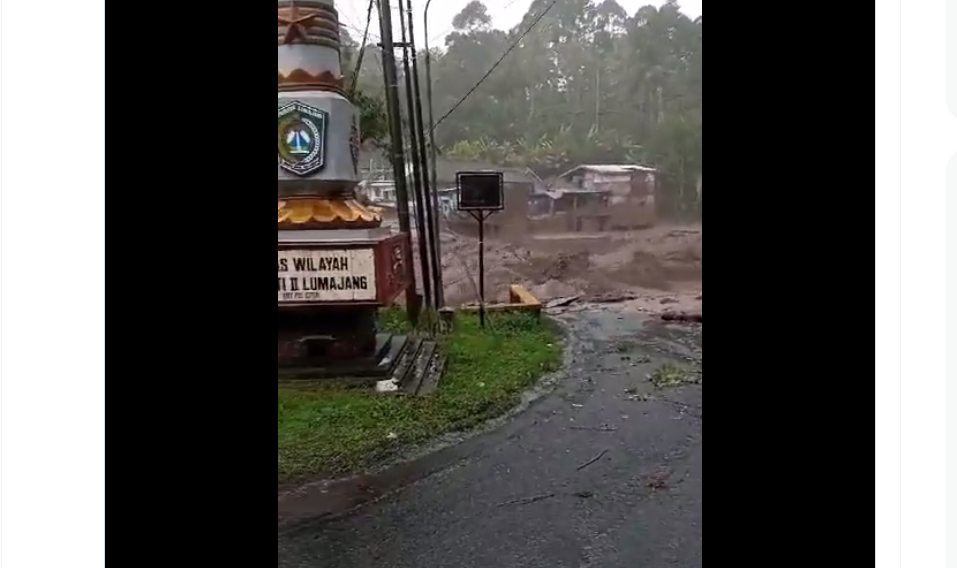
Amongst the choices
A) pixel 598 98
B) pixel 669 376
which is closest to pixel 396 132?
pixel 598 98

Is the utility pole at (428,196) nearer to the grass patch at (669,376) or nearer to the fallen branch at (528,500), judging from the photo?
the grass patch at (669,376)

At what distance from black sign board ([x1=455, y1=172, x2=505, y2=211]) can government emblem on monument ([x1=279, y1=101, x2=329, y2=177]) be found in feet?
1.48

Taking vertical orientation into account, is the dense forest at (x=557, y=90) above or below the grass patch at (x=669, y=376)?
above

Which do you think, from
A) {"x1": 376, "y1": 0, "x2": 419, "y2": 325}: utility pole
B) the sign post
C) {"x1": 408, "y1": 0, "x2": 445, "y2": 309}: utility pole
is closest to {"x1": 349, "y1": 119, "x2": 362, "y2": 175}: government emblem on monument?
{"x1": 376, "y1": 0, "x2": 419, "y2": 325}: utility pole

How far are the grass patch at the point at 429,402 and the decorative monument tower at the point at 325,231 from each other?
0.11 meters

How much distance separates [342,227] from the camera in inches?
81.0

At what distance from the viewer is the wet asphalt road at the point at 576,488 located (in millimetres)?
1265

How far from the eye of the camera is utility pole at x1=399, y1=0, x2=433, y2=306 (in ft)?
5.73

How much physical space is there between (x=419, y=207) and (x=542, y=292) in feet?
1.35

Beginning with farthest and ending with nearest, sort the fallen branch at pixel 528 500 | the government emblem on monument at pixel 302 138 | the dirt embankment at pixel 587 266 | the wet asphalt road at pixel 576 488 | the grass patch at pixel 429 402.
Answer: the government emblem on monument at pixel 302 138, the grass patch at pixel 429 402, the dirt embankment at pixel 587 266, the fallen branch at pixel 528 500, the wet asphalt road at pixel 576 488

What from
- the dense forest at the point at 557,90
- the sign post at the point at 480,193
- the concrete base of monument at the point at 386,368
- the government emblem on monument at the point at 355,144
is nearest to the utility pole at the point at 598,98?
the dense forest at the point at 557,90

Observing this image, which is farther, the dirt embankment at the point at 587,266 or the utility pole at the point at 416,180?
the utility pole at the point at 416,180

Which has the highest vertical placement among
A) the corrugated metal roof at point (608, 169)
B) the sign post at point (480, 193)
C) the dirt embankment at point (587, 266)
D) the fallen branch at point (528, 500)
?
the corrugated metal roof at point (608, 169)
